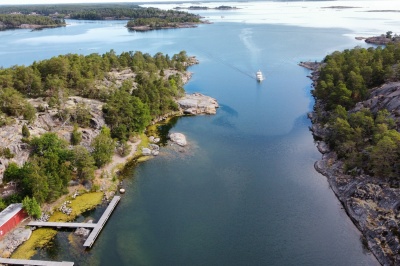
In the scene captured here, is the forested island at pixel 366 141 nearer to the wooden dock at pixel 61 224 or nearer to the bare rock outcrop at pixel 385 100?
the bare rock outcrop at pixel 385 100

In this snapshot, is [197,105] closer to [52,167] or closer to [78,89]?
[78,89]

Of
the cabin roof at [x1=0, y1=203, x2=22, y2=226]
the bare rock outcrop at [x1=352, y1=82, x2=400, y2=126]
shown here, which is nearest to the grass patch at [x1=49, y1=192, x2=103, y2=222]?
the cabin roof at [x1=0, y1=203, x2=22, y2=226]

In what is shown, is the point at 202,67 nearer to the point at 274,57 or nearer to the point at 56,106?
the point at 274,57

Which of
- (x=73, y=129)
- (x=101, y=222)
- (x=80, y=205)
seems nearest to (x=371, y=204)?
(x=101, y=222)

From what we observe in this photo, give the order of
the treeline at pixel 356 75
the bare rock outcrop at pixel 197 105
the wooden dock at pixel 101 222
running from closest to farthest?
1. the wooden dock at pixel 101 222
2. the treeline at pixel 356 75
3. the bare rock outcrop at pixel 197 105

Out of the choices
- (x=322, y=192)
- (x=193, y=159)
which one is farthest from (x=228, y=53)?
(x=322, y=192)

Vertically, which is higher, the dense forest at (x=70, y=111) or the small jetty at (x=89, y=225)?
the dense forest at (x=70, y=111)

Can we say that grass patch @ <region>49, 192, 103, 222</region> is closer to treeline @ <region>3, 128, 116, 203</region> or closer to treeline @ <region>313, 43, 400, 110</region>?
treeline @ <region>3, 128, 116, 203</region>

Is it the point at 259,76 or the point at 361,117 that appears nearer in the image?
the point at 361,117

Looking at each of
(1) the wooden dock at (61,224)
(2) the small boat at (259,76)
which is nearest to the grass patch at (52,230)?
(1) the wooden dock at (61,224)
